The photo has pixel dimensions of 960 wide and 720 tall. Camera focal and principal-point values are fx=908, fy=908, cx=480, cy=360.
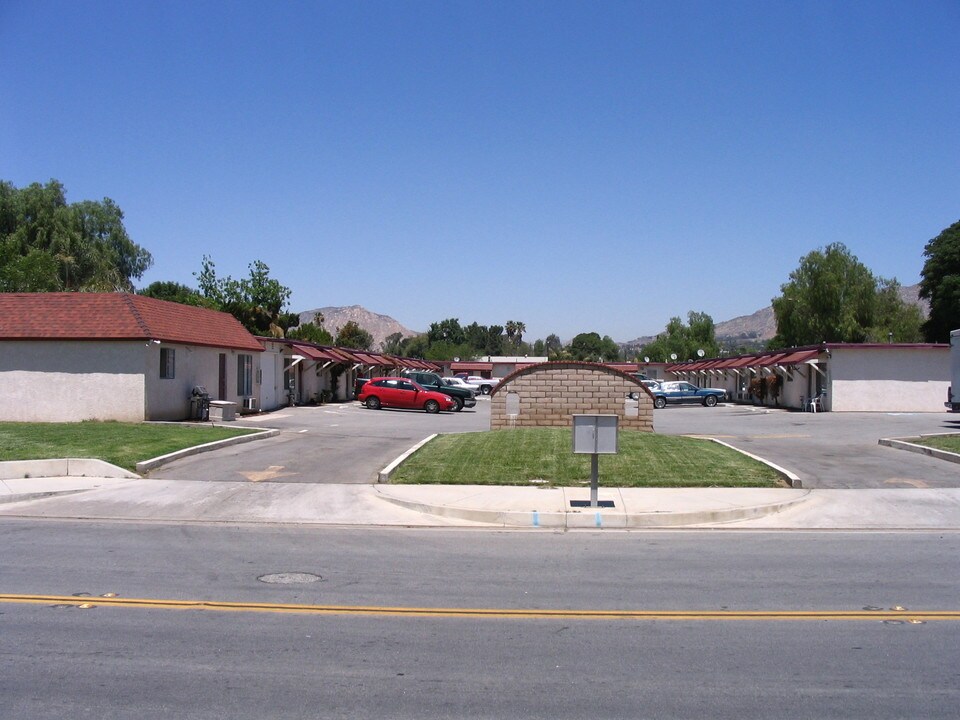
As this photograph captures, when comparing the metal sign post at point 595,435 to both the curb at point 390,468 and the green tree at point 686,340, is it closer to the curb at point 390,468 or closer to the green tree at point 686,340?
the curb at point 390,468

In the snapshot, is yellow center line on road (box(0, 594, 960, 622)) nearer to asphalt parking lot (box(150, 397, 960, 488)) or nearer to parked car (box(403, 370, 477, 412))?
asphalt parking lot (box(150, 397, 960, 488))

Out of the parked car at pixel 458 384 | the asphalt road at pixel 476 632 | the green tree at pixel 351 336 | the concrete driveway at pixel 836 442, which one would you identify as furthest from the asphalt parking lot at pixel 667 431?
the green tree at pixel 351 336

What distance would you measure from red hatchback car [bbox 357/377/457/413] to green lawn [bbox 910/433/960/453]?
2308cm

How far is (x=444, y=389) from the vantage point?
46.6 metres

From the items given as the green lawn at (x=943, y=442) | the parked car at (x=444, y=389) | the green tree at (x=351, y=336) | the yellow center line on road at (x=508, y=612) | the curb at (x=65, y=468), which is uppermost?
the green tree at (x=351, y=336)

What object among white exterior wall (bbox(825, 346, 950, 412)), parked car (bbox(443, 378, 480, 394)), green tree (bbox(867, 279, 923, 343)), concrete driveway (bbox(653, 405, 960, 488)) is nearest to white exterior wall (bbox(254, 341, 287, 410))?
parked car (bbox(443, 378, 480, 394))

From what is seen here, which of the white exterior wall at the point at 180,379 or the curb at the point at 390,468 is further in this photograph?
the white exterior wall at the point at 180,379

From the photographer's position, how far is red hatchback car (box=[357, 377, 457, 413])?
41938 millimetres

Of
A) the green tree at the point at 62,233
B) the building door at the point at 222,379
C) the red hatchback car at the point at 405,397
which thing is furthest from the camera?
the green tree at the point at 62,233

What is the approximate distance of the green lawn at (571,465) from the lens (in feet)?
52.4

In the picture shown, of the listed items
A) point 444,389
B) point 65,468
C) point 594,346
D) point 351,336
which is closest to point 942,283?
point 444,389

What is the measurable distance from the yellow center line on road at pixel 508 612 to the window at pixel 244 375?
27.5 meters

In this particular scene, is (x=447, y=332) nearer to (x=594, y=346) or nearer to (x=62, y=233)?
(x=594, y=346)

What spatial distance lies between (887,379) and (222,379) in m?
29.1
